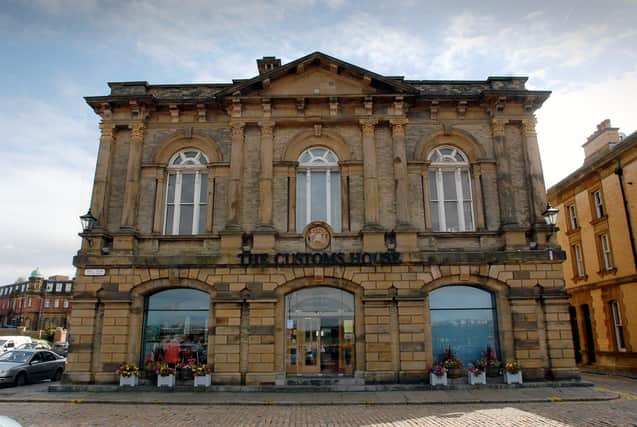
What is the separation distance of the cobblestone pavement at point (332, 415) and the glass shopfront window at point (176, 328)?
3009 mm

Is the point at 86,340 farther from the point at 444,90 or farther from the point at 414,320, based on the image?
the point at 444,90

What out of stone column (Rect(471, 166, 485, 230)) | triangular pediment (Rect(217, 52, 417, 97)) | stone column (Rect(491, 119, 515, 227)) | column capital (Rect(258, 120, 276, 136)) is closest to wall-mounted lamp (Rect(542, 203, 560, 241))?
stone column (Rect(491, 119, 515, 227))

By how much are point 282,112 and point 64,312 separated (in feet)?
260

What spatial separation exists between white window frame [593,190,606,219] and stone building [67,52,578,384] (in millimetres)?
9148

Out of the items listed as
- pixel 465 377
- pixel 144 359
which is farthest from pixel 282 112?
pixel 465 377

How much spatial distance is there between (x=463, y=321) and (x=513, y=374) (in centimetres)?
221

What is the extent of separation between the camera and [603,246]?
23.8 m

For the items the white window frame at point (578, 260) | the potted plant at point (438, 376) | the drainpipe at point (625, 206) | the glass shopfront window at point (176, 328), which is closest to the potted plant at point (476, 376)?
the potted plant at point (438, 376)

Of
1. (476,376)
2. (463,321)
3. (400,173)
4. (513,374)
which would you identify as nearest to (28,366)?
(400,173)

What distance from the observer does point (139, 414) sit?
1195 centimetres

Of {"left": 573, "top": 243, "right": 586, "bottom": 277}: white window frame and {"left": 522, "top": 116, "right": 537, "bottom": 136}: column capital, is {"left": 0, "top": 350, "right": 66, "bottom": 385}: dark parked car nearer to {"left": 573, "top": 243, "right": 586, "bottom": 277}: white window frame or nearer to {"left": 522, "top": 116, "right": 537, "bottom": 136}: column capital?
{"left": 522, "top": 116, "right": 537, "bottom": 136}: column capital

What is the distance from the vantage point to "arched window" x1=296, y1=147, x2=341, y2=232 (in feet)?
56.0

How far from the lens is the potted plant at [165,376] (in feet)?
50.2

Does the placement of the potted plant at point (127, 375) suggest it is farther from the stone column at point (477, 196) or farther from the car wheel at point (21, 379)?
the stone column at point (477, 196)
